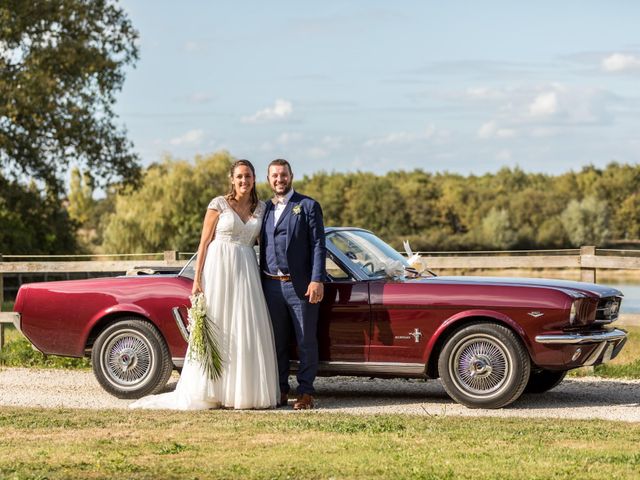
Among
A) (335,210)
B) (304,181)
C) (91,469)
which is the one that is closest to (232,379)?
(91,469)

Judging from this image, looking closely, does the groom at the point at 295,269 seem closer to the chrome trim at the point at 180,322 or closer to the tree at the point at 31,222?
the chrome trim at the point at 180,322

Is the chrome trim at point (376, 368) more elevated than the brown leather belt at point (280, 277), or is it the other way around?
the brown leather belt at point (280, 277)

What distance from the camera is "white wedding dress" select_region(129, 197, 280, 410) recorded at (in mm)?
10500

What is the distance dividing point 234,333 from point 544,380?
3.11 meters

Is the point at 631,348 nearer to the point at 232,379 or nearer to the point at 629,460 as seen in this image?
the point at 232,379

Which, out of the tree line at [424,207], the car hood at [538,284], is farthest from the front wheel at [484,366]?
the tree line at [424,207]

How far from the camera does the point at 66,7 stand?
1283 inches

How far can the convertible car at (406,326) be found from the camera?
10.1 metres

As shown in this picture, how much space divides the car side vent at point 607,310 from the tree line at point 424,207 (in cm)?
4617

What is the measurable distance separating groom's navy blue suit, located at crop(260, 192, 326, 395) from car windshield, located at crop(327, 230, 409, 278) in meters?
0.36

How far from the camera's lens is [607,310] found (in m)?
10.6

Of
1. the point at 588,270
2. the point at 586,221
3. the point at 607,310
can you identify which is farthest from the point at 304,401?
the point at 586,221

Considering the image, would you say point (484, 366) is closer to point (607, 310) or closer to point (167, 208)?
point (607, 310)

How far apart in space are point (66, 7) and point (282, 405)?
24194 mm
